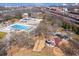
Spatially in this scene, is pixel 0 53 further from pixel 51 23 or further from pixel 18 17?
pixel 51 23

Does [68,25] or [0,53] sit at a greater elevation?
[68,25]

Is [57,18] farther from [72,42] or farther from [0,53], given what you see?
[0,53]

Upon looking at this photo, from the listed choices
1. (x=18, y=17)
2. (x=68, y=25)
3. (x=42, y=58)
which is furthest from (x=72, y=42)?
(x=18, y=17)

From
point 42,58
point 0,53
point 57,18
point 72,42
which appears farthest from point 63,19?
point 0,53

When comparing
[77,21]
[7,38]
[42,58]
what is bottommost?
[42,58]

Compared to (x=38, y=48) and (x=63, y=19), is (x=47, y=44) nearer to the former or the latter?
(x=38, y=48)

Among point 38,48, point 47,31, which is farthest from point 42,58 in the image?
point 47,31

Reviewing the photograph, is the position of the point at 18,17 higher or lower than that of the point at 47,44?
higher
